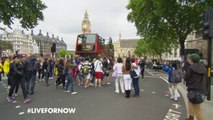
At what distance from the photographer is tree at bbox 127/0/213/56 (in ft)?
Result: 103

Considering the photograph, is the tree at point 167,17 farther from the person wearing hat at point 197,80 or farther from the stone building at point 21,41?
the stone building at point 21,41

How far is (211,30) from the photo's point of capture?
10.4 m

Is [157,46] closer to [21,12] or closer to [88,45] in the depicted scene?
[88,45]

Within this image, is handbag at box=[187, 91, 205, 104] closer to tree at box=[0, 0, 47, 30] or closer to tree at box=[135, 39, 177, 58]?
tree at box=[0, 0, 47, 30]

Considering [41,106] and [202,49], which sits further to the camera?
[202,49]

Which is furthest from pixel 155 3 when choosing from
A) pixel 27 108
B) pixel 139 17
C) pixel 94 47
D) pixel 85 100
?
pixel 27 108

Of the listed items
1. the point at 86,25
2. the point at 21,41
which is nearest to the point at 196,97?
the point at 86,25

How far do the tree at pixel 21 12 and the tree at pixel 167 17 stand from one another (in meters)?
14.2

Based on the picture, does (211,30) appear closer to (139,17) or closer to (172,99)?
(172,99)

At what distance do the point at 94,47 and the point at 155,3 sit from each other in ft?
33.9

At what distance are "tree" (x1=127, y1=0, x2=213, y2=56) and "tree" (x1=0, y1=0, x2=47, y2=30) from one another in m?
14.2

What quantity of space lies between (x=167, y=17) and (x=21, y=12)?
19.9 m

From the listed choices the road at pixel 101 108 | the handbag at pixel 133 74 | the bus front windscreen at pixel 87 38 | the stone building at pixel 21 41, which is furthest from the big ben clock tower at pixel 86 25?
the road at pixel 101 108

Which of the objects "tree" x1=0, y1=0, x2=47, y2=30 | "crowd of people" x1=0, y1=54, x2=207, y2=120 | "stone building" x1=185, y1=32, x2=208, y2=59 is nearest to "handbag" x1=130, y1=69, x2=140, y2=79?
"crowd of people" x1=0, y1=54, x2=207, y2=120
